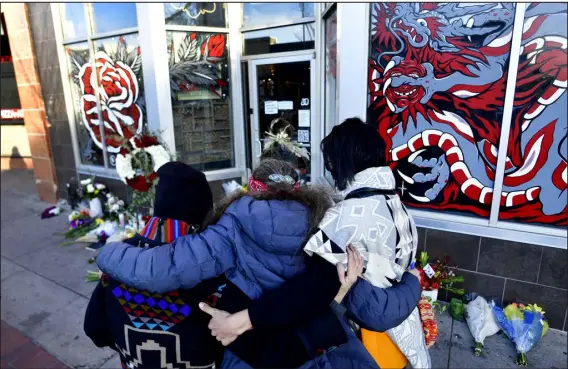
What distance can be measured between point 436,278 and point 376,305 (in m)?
2.09

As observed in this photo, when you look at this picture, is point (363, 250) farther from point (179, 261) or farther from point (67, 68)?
point (67, 68)

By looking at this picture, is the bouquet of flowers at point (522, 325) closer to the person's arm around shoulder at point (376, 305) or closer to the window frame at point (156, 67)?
the person's arm around shoulder at point (376, 305)

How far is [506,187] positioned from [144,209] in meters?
4.39

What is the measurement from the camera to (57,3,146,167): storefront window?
5.16 meters

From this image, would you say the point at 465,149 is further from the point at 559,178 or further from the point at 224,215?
the point at 224,215

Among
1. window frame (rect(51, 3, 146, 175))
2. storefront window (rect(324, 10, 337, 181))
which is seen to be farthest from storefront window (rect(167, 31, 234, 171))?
storefront window (rect(324, 10, 337, 181))

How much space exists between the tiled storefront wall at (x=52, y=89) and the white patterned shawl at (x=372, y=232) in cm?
617

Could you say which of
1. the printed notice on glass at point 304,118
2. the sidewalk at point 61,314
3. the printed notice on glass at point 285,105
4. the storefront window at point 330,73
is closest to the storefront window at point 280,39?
the storefront window at point 330,73

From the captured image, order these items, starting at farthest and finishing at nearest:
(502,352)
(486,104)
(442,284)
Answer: (442,284)
(486,104)
(502,352)

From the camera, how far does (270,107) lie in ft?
16.6

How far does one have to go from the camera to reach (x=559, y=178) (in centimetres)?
291

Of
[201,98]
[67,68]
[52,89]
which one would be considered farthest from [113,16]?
[52,89]

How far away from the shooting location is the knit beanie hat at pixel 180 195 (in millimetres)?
1489

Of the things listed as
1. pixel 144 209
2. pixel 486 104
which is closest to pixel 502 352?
pixel 486 104
